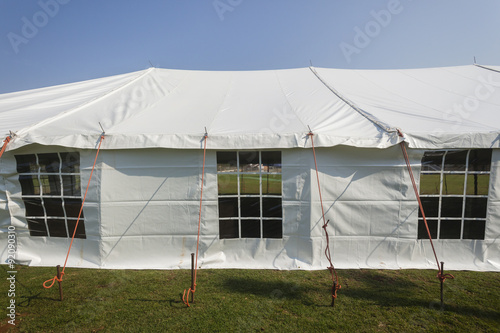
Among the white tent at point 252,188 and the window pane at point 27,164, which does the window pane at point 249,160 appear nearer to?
the white tent at point 252,188

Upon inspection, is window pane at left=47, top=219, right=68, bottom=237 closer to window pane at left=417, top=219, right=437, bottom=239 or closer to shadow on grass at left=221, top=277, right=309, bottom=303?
shadow on grass at left=221, top=277, right=309, bottom=303

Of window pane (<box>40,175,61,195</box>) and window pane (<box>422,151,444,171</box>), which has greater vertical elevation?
window pane (<box>422,151,444,171</box>)

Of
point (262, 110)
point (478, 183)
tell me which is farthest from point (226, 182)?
point (478, 183)

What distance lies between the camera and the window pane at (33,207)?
380 cm

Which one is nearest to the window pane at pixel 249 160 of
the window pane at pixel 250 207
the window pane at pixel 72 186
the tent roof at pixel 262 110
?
the tent roof at pixel 262 110

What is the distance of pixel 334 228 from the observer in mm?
3635

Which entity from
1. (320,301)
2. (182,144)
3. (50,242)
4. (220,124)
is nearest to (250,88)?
(220,124)

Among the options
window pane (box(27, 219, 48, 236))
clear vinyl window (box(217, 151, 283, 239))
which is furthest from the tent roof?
window pane (box(27, 219, 48, 236))

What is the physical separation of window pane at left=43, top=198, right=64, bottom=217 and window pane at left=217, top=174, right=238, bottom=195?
7.58 feet

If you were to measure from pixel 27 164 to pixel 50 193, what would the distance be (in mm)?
500

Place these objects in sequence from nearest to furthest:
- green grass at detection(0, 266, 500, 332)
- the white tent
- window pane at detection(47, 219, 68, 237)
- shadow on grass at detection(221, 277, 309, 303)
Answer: green grass at detection(0, 266, 500, 332)
shadow on grass at detection(221, 277, 309, 303)
the white tent
window pane at detection(47, 219, 68, 237)

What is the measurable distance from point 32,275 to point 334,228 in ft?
13.4

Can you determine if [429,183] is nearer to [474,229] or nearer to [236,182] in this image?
[474,229]

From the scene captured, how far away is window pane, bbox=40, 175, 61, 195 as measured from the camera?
3795mm
